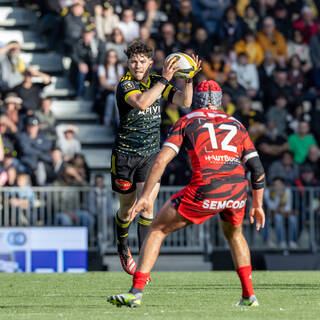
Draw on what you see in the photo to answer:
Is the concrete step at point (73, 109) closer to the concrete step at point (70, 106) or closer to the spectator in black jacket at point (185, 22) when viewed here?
the concrete step at point (70, 106)

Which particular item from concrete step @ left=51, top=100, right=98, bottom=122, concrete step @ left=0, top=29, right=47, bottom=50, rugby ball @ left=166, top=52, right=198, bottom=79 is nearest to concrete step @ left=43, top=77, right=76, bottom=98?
concrete step @ left=51, top=100, right=98, bottom=122

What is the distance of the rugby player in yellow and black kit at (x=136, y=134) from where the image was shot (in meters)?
10.7

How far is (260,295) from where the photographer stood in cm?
1009

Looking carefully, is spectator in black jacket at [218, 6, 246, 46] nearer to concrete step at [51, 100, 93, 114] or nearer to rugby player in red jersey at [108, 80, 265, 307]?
concrete step at [51, 100, 93, 114]

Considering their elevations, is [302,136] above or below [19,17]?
below

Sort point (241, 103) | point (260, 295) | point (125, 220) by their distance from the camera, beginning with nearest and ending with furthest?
point (260, 295)
point (125, 220)
point (241, 103)

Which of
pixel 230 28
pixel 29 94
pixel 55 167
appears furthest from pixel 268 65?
pixel 55 167

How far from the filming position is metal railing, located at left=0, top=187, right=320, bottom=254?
1736cm

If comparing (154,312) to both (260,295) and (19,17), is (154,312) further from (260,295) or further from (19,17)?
(19,17)

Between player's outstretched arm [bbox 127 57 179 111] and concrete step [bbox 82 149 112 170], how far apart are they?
10085mm

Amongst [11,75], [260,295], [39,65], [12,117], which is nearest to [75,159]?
[12,117]

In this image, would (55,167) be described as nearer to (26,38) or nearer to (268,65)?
(26,38)

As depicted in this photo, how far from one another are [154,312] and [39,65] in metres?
14.5

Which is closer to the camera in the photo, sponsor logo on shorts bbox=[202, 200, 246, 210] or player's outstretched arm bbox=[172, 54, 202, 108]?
sponsor logo on shorts bbox=[202, 200, 246, 210]
